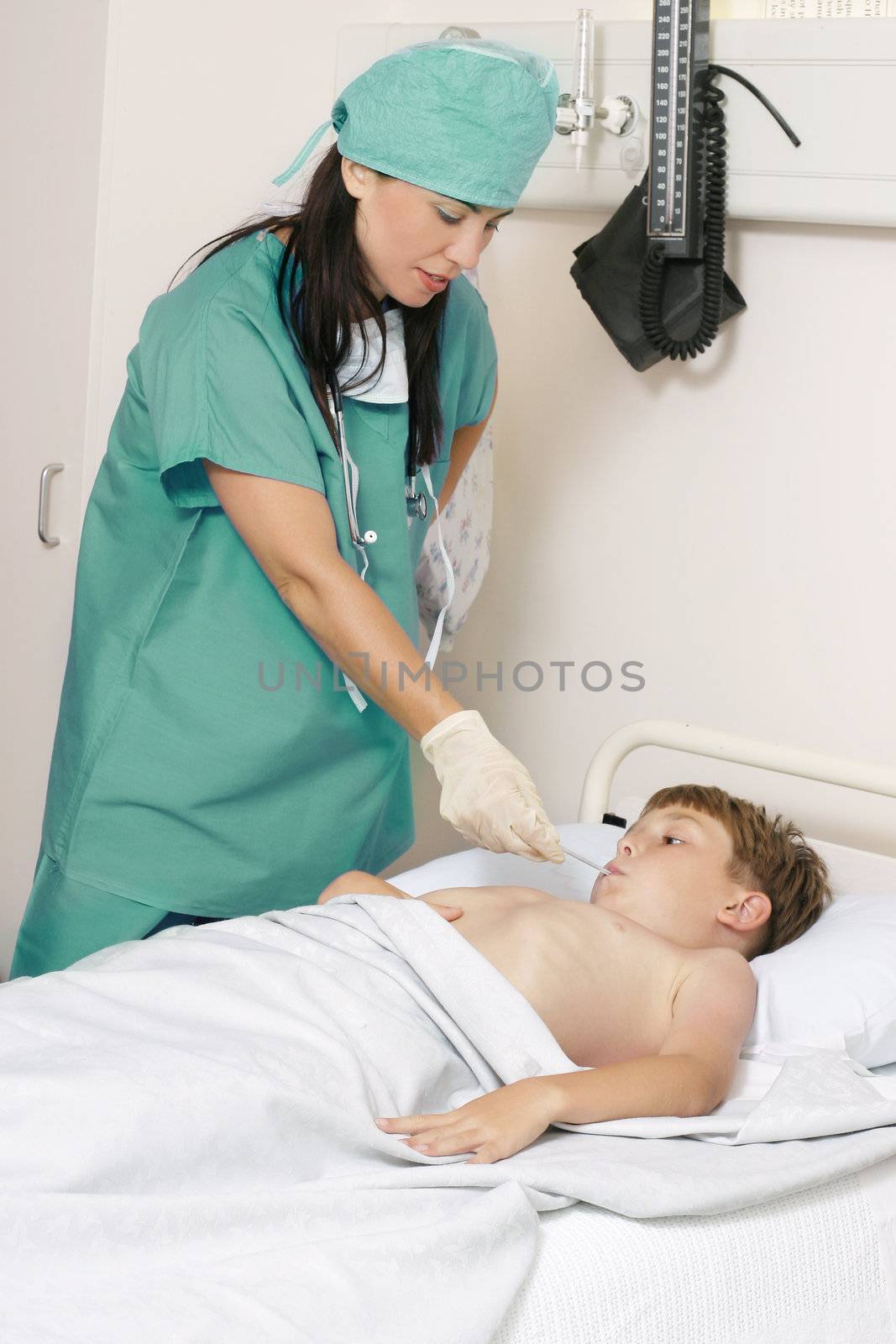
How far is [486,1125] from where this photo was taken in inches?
46.6

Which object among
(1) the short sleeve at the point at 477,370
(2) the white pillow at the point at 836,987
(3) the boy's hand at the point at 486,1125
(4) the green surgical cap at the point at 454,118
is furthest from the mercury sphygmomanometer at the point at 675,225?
(3) the boy's hand at the point at 486,1125

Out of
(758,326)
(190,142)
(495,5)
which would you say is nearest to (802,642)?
(758,326)

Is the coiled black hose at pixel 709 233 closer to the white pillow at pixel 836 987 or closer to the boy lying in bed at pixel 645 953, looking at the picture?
the boy lying in bed at pixel 645 953

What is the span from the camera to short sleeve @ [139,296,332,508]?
1534 millimetres

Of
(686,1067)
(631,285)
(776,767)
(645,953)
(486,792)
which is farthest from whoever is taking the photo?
(631,285)

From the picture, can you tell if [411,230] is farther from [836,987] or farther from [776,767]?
[836,987]

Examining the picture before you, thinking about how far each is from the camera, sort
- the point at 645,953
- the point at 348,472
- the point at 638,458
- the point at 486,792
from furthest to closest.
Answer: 1. the point at 638,458
2. the point at 348,472
3. the point at 645,953
4. the point at 486,792

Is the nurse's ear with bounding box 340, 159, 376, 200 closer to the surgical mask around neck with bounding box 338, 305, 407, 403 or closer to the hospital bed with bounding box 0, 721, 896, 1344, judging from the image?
the surgical mask around neck with bounding box 338, 305, 407, 403

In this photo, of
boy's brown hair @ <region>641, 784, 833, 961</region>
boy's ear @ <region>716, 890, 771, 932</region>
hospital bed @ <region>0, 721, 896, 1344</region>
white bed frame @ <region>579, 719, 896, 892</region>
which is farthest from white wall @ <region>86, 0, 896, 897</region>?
hospital bed @ <region>0, 721, 896, 1344</region>

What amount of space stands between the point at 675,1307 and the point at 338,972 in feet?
1.44

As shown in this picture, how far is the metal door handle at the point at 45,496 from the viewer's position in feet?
7.98

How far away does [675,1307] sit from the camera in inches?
43.4

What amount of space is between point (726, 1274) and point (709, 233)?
1.38m

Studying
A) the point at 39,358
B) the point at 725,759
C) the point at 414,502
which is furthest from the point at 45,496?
the point at 725,759
